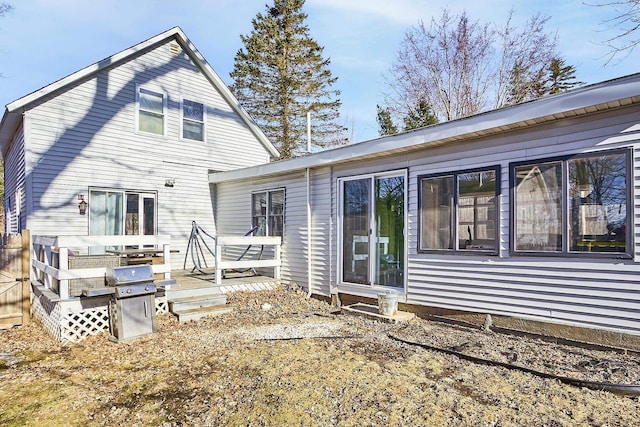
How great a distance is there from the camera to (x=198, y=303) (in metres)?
6.21

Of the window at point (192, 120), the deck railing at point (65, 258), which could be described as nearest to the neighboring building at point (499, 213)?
the deck railing at point (65, 258)

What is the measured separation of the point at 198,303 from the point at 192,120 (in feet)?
18.8

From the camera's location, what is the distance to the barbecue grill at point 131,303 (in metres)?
4.92

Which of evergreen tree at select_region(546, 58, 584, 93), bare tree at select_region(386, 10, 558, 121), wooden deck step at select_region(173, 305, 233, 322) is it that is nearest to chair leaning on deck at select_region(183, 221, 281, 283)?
wooden deck step at select_region(173, 305, 233, 322)

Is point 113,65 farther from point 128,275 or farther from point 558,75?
point 558,75

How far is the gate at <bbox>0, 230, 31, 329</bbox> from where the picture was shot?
5.82 m

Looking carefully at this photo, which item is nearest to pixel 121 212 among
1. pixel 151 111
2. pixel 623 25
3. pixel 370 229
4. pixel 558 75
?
pixel 151 111

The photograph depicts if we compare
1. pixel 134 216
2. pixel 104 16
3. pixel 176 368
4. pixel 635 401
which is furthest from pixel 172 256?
pixel 635 401

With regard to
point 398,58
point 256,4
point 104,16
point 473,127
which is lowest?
point 473,127

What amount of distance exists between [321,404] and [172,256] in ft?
24.6

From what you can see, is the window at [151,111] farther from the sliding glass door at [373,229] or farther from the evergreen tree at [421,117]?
the evergreen tree at [421,117]

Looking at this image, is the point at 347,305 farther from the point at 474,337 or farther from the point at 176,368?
the point at 176,368

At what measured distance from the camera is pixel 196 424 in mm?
2732

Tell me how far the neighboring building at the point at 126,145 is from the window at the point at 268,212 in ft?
6.44
